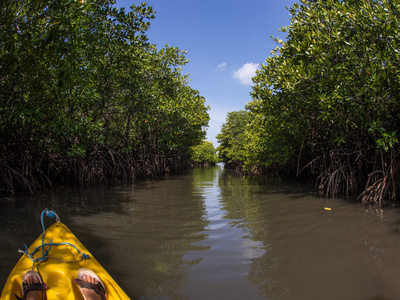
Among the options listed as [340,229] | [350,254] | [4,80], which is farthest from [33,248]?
[4,80]

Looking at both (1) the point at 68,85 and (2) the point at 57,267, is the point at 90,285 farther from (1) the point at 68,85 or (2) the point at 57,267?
(1) the point at 68,85

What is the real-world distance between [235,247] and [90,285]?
1886 millimetres

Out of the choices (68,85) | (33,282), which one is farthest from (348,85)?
(68,85)

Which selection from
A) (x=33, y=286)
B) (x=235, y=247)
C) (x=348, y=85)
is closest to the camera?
(x=33, y=286)

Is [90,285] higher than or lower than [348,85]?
lower

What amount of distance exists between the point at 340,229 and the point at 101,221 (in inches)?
158

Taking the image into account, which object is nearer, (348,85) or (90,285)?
(90,285)

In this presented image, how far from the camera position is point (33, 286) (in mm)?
1929

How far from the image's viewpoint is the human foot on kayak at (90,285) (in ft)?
6.42

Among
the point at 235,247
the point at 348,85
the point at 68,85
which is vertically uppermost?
the point at 68,85

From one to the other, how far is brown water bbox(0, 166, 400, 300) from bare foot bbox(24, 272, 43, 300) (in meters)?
0.73

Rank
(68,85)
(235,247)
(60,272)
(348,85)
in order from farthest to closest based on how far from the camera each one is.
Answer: (68,85) → (348,85) → (235,247) → (60,272)

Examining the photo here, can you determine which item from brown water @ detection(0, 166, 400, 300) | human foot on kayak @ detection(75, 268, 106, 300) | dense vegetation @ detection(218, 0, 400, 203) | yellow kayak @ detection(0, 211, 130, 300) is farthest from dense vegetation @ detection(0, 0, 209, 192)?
dense vegetation @ detection(218, 0, 400, 203)

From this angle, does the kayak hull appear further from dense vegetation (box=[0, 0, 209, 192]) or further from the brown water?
dense vegetation (box=[0, 0, 209, 192])
